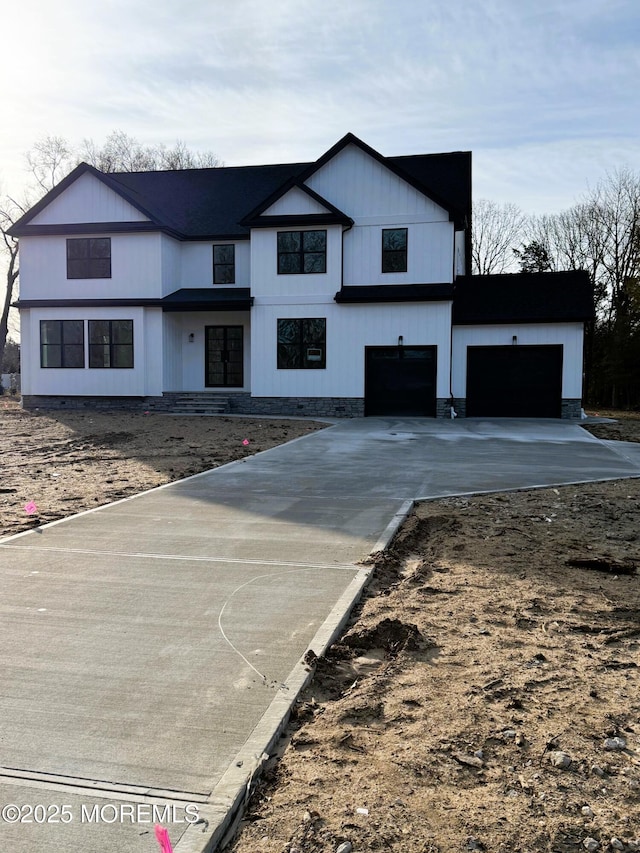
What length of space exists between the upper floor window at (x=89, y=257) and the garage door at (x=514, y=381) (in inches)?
510

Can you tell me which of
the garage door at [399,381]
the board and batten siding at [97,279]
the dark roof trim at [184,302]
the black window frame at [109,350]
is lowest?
the garage door at [399,381]

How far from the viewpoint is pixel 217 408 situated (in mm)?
22531

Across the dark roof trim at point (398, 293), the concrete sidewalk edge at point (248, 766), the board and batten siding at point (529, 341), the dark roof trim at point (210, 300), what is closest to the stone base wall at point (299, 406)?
the dark roof trim at point (210, 300)

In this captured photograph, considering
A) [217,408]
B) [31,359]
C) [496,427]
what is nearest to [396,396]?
[496,427]

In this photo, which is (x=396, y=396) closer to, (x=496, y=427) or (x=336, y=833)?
(x=496, y=427)

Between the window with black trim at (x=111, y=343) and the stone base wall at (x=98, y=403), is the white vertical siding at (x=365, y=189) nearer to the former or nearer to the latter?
the window with black trim at (x=111, y=343)

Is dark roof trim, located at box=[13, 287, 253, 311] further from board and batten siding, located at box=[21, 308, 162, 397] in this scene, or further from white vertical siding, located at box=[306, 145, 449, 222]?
white vertical siding, located at box=[306, 145, 449, 222]

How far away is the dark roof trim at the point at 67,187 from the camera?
23031mm

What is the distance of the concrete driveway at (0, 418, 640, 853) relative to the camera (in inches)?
103

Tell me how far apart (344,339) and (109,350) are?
8.33 metres

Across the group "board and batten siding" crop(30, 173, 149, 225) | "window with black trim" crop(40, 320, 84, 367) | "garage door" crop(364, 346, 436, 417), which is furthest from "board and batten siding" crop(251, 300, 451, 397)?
"window with black trim" crop(40, 320, 84, 367)

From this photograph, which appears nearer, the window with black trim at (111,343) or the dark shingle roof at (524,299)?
the dark shingle roof at (524,299)

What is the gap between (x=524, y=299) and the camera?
22172mm

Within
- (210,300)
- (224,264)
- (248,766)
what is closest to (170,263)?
(224,264)
